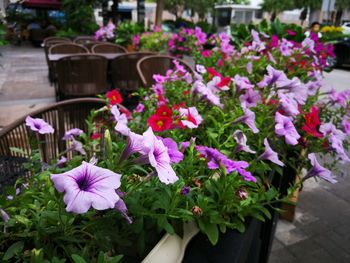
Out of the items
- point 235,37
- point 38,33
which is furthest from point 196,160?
point 38,33

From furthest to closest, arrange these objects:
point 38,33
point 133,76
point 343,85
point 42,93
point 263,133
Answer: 1. point 38,33
2. point 343,85
3. point 42,93
4. point 133,76
5. point 263,133

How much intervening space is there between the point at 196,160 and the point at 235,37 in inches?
123

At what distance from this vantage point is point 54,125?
1.78 meters

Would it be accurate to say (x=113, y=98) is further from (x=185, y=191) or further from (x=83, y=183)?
(x=83, y=183)

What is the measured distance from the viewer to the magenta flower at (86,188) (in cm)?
55

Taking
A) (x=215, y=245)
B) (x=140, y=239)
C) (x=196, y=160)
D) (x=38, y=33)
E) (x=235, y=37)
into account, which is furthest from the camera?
(x=38, y=33)

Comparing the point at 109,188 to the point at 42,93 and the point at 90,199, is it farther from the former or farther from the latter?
the point at 42,93

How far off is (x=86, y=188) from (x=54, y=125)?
4.25ft

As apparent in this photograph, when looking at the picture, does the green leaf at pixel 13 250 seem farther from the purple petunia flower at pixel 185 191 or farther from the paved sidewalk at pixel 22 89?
the paved sidewalk at pixel 22 89

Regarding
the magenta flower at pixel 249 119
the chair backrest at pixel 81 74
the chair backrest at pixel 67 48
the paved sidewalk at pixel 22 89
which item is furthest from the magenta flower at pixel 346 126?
the chair backrest at pixel 67 48

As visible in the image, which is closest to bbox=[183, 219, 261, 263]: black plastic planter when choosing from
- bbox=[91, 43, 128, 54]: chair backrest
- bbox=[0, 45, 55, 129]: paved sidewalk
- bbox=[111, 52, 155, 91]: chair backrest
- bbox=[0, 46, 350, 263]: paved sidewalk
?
bbox=[0, 46, 350, 263]: paved sidewalk

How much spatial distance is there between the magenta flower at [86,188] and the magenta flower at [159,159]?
91 millimetres

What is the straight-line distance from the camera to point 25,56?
40.5ft

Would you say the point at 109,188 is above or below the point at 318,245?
above
